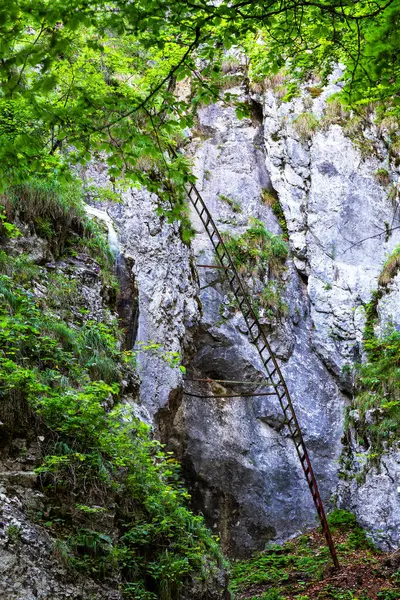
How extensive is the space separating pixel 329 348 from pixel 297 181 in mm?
Result: 5221

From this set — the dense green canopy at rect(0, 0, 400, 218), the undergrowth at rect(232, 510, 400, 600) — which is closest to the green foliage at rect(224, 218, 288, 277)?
the undergrowth at rect(232, 510, 400, 600)

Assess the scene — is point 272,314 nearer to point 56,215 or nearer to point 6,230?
point 56,215

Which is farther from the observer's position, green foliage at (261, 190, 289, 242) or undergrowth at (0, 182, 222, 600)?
green foliage at (261, 190, 289, 242)

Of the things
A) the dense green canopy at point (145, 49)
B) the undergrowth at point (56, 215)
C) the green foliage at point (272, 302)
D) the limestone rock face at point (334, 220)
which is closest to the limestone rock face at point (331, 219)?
the limestone rock face at point (334, 220)

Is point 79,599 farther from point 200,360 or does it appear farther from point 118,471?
point 200,360

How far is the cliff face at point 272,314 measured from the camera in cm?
1018

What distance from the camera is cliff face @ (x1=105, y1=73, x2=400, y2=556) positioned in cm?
1018

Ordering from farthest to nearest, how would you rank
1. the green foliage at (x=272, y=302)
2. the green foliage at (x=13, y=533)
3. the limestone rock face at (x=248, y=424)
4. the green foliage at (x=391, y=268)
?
the green foliage at (x=272, y=302) → the green foliage at (x=391, y=268) → the limestone rock face at (x=248, y=424) → the green foliage at (x=13, y=533)

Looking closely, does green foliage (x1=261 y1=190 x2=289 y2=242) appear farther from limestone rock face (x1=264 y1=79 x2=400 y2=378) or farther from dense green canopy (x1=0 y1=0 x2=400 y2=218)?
dense green canopy (x1=0 y1=0 x2=400 y2=218)

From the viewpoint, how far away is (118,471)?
5.07 m

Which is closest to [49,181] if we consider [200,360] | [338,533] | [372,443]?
[200,360]

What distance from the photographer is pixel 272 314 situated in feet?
44.7

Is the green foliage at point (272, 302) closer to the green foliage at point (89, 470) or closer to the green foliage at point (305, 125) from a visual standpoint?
the green foliage at point (305, 125)

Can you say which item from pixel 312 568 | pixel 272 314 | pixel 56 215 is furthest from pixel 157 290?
pixel 312 568
